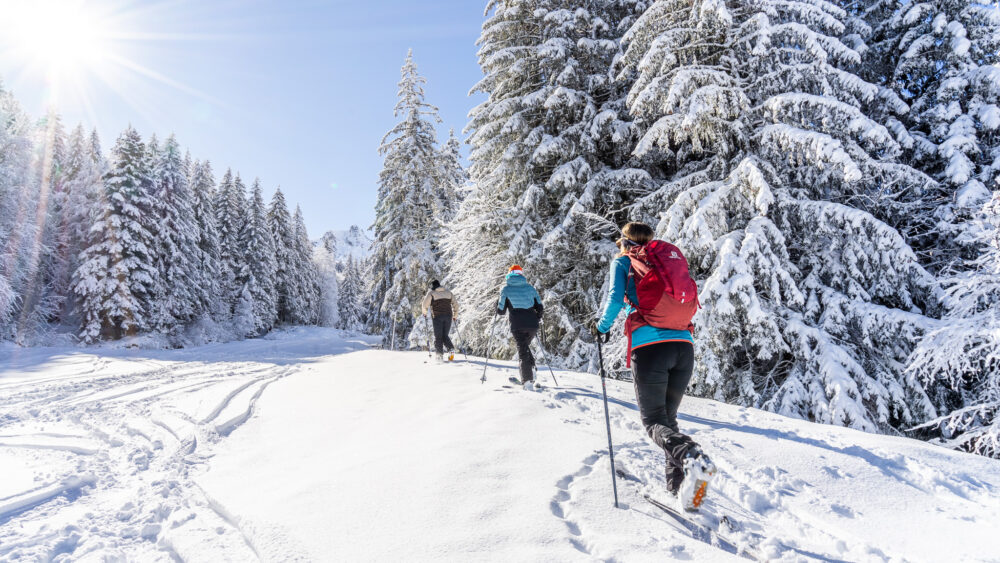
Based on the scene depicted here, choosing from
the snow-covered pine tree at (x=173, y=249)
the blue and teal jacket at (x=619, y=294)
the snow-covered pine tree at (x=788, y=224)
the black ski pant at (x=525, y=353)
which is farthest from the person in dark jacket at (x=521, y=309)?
the snow-covered pine tree at (x=173, y=249)

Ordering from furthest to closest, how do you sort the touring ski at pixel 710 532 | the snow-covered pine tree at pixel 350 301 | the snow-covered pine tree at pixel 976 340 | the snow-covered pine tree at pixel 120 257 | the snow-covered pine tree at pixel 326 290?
the snow-covered pine tree at pixel 350 301, the snow-covered pine tree at pixel 326 290, the snow-covered pine tree at pixel 120 257, the snow-covered pine tree at pixel 976 340, the touring ski at pixel 710 532

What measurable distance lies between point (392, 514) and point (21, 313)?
2786 centimetres

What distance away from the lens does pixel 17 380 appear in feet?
33.0

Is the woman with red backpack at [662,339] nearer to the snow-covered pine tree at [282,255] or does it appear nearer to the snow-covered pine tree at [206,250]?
the snow-covered pine tree at [206,250]

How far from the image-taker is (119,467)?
14.2ft

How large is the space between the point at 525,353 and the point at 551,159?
276 inches

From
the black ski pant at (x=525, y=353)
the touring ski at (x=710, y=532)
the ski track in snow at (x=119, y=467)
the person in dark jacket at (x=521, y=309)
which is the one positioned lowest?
the ski track in snow at (x=119, y=467)

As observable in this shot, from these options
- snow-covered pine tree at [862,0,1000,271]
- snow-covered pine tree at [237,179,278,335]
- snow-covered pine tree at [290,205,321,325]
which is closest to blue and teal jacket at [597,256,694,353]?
snow-covered pine tree at [862,0,1000,271]

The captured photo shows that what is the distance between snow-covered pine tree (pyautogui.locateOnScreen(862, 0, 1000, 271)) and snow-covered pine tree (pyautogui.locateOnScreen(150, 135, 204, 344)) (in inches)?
1256

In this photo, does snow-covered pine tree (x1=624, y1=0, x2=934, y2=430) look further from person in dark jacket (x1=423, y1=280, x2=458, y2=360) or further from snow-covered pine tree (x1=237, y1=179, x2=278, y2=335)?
snow-covered pine tree (x1=237, y1=179, x2=278, y2=335)

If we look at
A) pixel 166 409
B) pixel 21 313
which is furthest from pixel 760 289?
pixel 21 313

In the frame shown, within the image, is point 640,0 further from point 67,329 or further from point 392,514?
point 67,329

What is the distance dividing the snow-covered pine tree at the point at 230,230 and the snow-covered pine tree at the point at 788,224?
34.8 m

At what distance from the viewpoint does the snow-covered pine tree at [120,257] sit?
21844 mm
